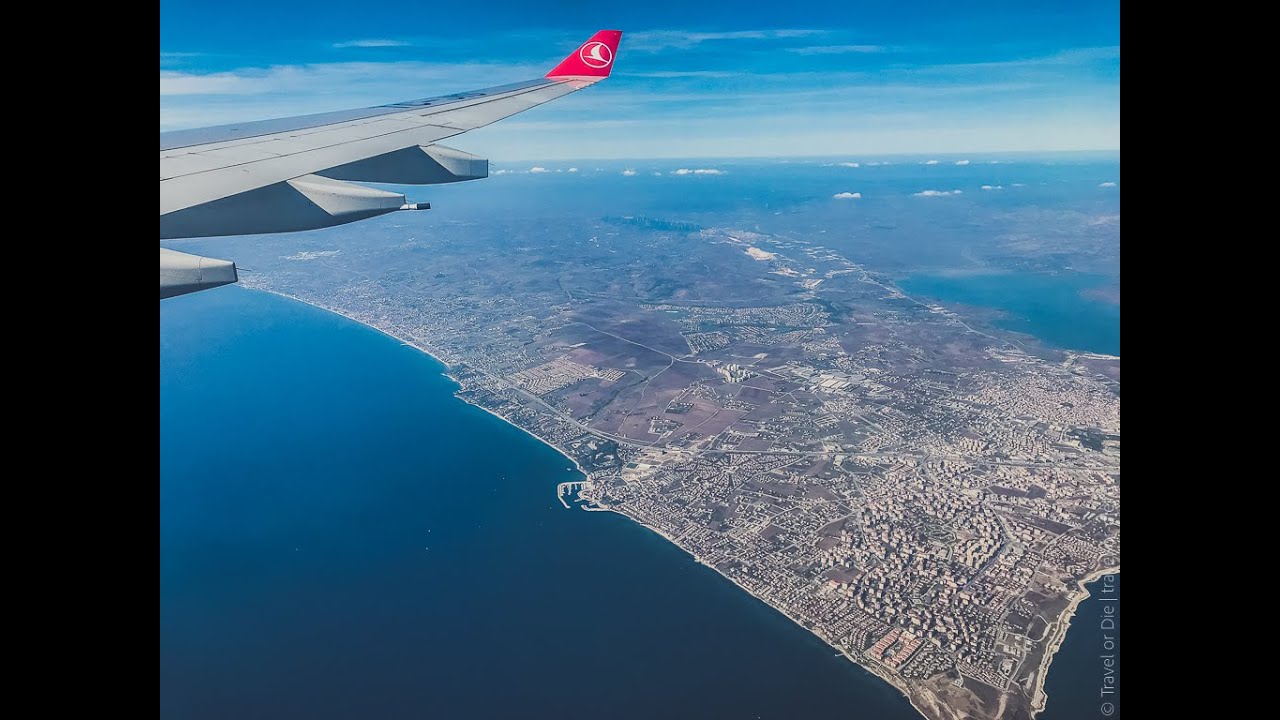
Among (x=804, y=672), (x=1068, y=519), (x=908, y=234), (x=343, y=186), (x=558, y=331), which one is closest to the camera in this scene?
(x=343, y=186)

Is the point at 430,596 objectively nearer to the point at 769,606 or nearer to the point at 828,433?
the point at 769,606

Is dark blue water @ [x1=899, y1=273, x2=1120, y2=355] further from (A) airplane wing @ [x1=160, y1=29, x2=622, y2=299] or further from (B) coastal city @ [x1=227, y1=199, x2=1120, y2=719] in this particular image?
(A) airplane wing @ [x1=160, y1=29, x2=622, y2=299]

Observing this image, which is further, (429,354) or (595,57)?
(429,354)

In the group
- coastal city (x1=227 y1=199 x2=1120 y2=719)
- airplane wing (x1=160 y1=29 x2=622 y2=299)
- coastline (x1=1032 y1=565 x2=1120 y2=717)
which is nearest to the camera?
airplane wing (x1=160 y1=29 x2=622 y2=299)

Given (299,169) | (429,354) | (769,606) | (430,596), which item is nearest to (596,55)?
(299,169)

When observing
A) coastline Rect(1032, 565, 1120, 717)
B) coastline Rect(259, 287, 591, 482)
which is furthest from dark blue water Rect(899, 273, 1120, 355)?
coastline Rect(259, 287, 591, 482)
